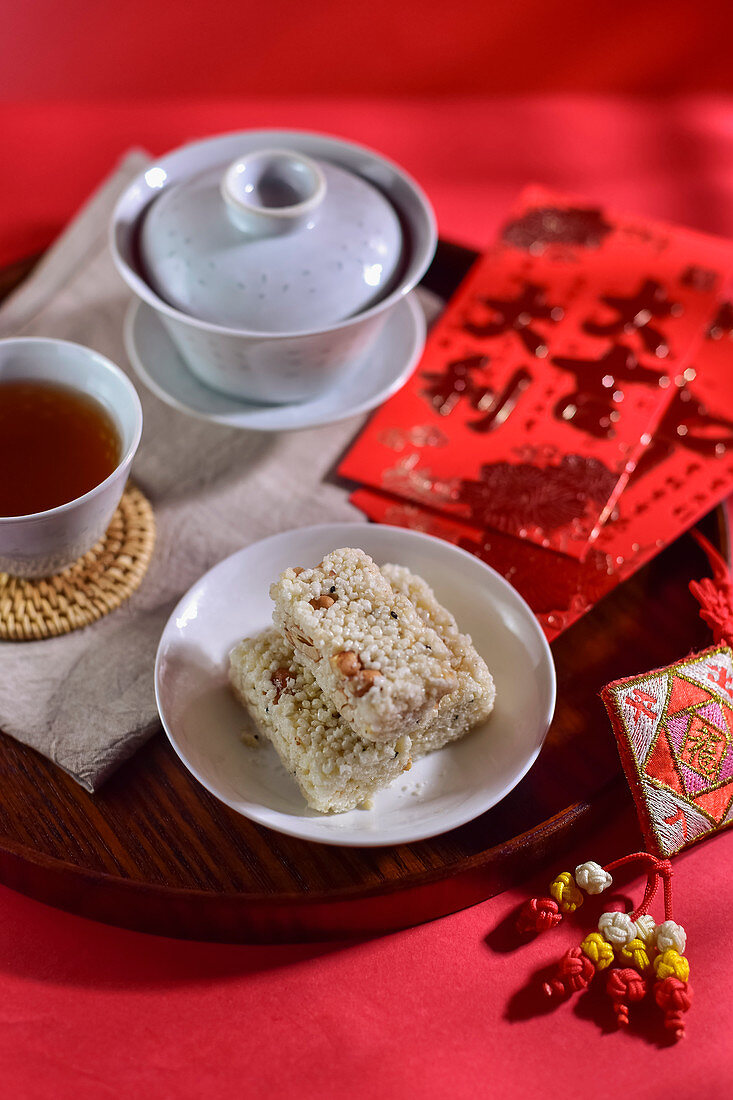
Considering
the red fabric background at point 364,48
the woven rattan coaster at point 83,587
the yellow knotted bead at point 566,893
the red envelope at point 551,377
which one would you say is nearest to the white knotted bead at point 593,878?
the yellow knotted bead at point 566,893

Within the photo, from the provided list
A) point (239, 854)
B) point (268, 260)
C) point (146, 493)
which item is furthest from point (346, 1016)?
point (268, 260)

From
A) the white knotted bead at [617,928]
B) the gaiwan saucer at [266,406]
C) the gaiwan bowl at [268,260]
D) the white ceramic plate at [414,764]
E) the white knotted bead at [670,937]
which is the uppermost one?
the gaiwan bowl at [268,260]

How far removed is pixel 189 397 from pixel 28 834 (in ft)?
1.85

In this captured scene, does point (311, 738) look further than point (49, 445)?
No

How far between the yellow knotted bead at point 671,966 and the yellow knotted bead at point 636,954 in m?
0.01

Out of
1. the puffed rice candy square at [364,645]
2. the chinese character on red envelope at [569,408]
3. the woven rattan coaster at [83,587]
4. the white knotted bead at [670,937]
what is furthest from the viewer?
the chinese character on red envelope at [569,408]

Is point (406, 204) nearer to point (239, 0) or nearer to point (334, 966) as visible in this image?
point (334, 966)

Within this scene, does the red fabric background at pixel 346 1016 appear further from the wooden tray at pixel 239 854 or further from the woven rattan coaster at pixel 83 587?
the woven rattan coaster at pixel 83 587

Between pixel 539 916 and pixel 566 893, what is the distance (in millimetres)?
38

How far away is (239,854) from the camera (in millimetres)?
973

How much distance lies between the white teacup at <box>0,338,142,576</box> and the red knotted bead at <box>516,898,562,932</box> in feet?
1.99

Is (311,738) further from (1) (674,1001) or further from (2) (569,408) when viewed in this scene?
(2) (569,408)

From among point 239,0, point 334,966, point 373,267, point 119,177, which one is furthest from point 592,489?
point 239,0

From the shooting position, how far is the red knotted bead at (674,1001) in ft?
3.05
